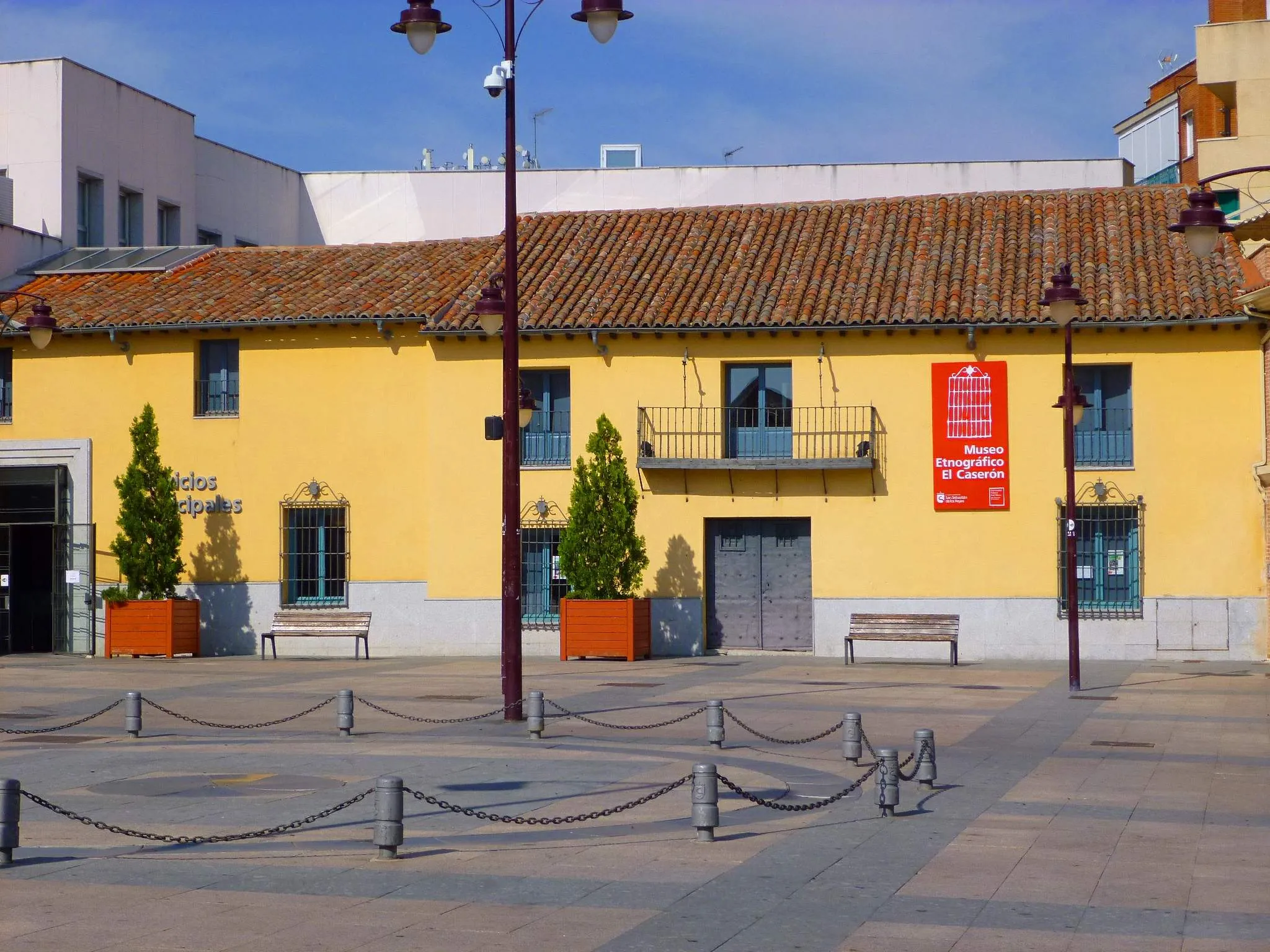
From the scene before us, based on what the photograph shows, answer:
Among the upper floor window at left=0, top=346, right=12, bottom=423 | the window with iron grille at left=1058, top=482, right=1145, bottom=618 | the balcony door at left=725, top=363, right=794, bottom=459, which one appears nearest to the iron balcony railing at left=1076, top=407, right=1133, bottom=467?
the window with iron grille at left=1058, top=482, right=1145, bottom=618

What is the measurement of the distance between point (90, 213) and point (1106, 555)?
→ 2437cm

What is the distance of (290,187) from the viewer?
4638 cm

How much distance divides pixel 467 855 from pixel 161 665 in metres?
19.4

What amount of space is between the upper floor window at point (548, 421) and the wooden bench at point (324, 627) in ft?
14.2

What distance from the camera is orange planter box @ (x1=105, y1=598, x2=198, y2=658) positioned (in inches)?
1211

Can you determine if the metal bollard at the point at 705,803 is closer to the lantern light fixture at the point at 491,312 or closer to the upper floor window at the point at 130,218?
the lantern light fixture at the point at 491,312

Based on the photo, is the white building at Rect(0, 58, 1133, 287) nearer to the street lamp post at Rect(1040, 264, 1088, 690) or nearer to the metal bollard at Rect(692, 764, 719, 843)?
the street lamp post at Rect(1040, 264, 1088, 690)

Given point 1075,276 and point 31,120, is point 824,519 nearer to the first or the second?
point 1075,276

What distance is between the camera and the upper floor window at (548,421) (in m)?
31.2

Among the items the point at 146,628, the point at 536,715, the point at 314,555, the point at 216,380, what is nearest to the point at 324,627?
the point at 314,555

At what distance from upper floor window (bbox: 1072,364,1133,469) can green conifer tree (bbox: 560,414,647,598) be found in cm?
817

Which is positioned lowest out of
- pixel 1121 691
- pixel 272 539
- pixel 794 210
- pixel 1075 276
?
pixel 1121 691

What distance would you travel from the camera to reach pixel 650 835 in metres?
11.4

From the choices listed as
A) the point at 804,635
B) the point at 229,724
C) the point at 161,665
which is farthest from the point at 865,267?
the point at 229,724
